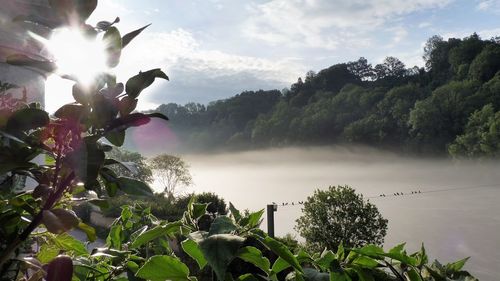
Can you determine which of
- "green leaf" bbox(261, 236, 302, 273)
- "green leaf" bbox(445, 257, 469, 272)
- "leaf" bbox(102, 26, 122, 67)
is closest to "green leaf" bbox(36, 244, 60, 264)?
"leaf" bbox(102, 26, 122, 67)

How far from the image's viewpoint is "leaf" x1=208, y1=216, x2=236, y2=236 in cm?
62

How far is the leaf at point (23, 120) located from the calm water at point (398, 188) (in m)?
19.3

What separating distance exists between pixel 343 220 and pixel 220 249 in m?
14.4

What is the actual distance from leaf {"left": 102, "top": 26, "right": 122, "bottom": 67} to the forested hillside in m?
55.3

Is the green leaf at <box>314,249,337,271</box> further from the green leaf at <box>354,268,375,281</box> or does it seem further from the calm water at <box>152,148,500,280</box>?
the calm water at <box>152,148,500,280</box>

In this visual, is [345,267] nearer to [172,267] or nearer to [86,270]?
[172,267]

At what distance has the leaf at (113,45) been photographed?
0.78 m

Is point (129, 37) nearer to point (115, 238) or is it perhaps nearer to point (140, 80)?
point (140, 80)

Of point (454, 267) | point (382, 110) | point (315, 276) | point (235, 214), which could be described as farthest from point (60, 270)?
point (382, 110)

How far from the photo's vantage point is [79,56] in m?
0.76

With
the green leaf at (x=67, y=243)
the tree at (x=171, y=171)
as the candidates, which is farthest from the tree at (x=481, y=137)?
the green leaf at (x=67, y=243)

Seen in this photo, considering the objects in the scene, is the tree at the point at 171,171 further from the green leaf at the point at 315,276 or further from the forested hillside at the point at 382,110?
the green leaf at the point at 315,276

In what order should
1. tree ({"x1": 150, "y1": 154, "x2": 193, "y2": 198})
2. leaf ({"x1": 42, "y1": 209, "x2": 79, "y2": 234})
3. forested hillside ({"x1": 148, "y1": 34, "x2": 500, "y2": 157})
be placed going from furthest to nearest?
forested hillside ({"x1": 148, "y1": 34, "x2": 500, "y2": 157}) < tree ({"x1": 150, "y1": 154, "x2": 193, "y2": 198}) < leaf ({"x1": 42, "y1": 209, "x2": 79, "y2": 234})

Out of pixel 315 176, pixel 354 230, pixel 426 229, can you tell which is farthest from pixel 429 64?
pixel 354 230
